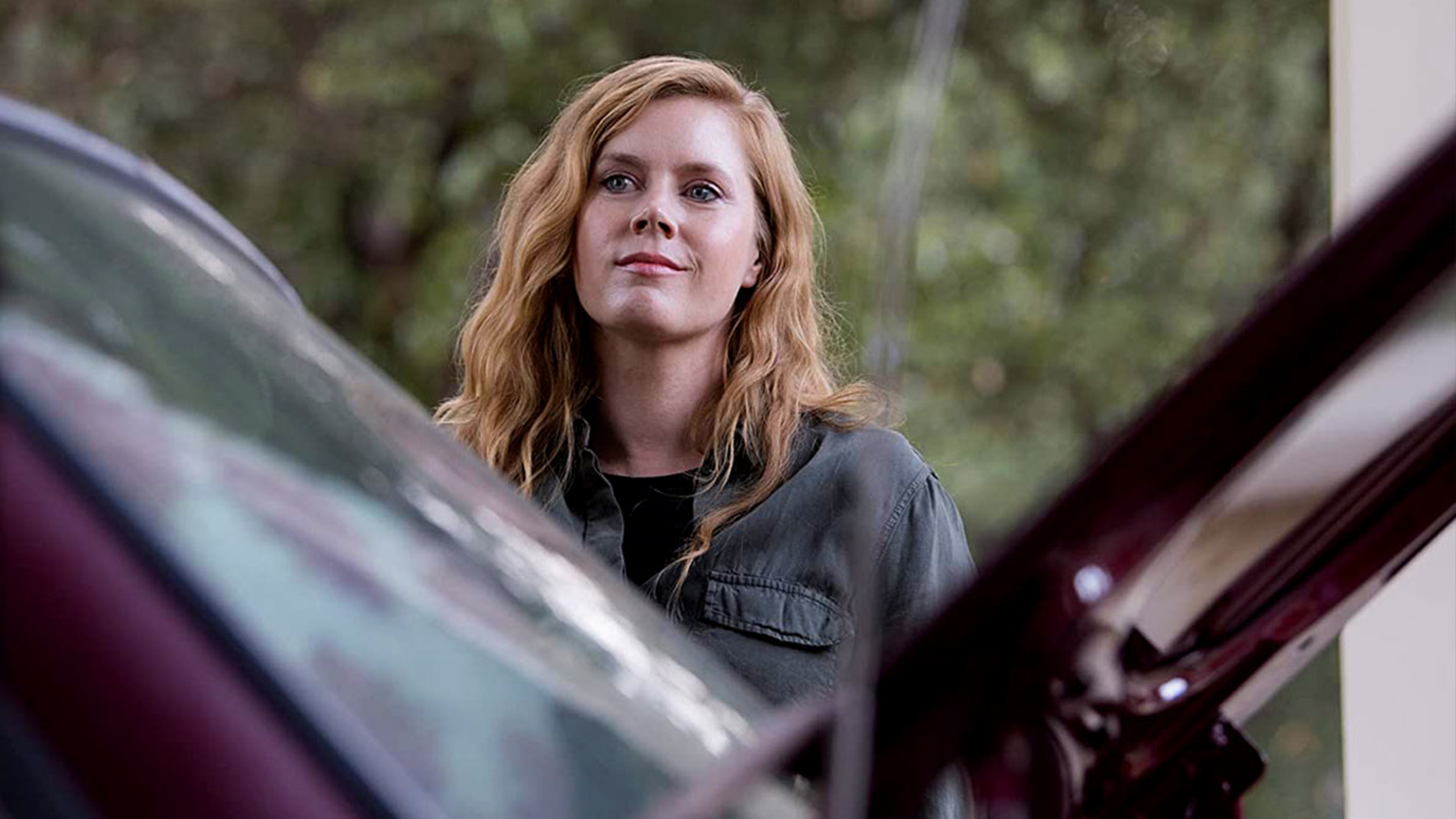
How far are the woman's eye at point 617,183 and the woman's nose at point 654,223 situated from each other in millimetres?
100

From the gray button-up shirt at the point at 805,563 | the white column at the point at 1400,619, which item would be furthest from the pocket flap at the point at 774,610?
the white column at the point at 1400,619

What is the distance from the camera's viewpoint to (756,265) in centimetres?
287

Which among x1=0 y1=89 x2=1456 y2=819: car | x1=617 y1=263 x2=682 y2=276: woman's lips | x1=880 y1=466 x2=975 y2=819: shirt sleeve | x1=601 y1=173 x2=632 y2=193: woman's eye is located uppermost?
x1=0 y1=89 x2=1456 y2=819: car

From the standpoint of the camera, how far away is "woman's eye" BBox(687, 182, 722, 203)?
8.95 ft

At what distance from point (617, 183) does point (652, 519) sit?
48 cm

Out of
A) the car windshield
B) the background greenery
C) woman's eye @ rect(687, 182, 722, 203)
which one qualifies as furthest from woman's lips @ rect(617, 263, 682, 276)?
the background greenery

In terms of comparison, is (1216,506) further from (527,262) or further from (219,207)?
(219,207)

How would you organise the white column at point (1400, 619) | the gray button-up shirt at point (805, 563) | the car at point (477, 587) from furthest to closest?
the white column at point (1400, 619)
the gray button-up shirt at point (805, 563)
the car at point (477, 587)

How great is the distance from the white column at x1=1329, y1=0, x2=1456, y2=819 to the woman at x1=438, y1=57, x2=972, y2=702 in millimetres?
1035

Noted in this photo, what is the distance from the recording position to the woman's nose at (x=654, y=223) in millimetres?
2643

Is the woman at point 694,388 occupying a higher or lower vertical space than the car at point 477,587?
lower

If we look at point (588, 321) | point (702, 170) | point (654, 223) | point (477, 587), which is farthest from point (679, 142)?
point (477, 587)

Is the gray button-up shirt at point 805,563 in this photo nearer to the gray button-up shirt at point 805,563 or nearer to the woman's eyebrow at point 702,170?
the gray button-up shirt at point 805,563

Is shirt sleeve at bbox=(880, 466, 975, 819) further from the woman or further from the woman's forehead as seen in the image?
the woman's forehead
